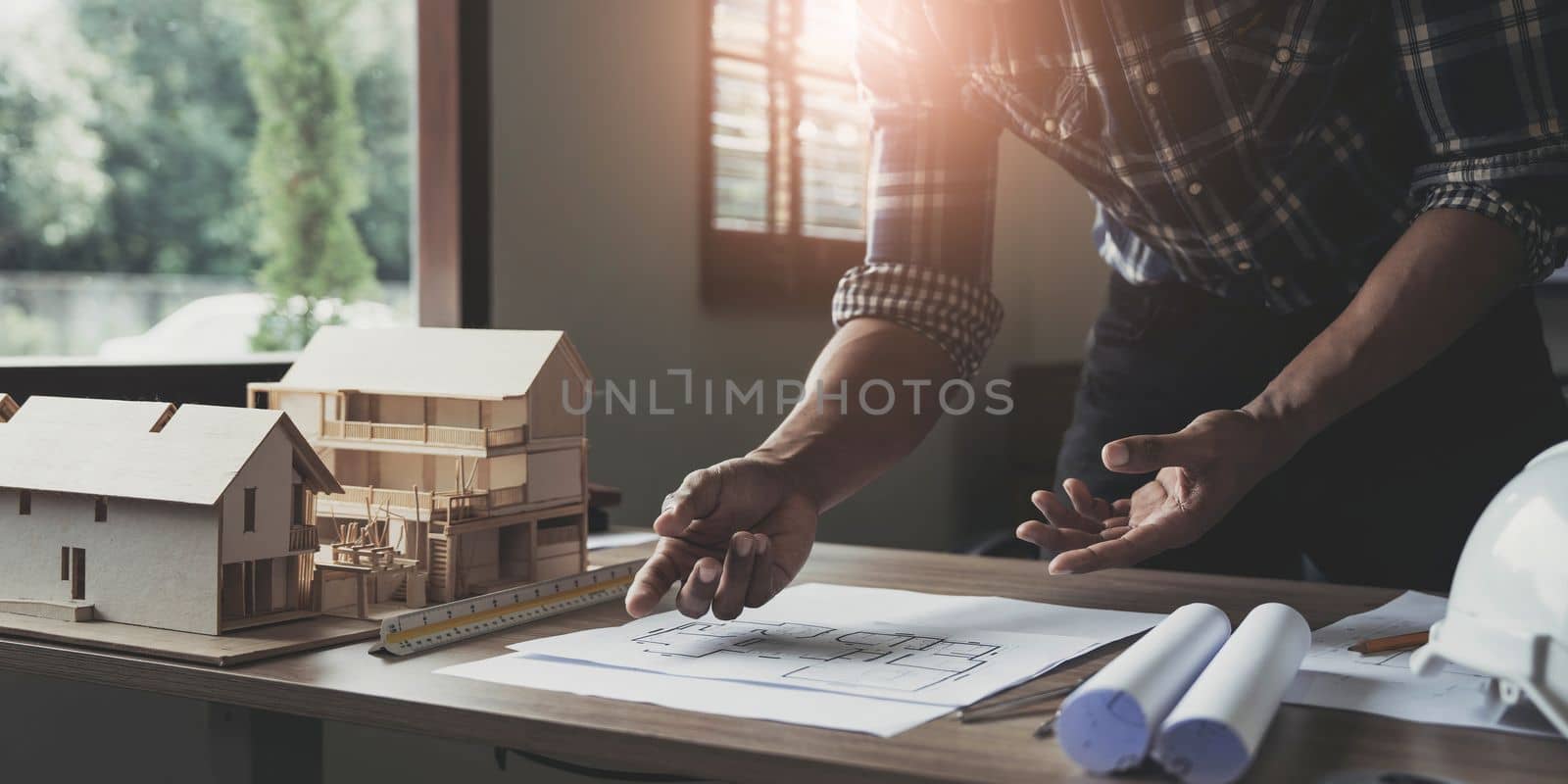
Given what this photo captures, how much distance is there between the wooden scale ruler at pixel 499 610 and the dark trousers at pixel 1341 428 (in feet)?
2.10

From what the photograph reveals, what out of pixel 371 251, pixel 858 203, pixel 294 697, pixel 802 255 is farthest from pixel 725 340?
pixel 294 697

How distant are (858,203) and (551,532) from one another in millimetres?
2229

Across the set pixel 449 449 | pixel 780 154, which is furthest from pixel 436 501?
pixel 780 154

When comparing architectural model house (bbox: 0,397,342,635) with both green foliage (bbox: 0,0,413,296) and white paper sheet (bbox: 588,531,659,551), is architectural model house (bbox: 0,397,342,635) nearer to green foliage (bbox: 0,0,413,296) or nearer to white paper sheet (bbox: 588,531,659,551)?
white paper sheet (bbox: 588,531,659,551)

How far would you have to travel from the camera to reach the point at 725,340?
9.41ft

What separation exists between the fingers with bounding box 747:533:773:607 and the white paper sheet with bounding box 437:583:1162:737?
0.05 meters

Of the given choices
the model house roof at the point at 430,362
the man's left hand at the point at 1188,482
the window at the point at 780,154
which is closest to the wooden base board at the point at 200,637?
the model house roof at the point at 430,362

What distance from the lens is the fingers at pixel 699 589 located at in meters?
0.87

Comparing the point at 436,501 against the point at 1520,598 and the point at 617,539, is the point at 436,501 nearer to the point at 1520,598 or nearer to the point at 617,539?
the point at 617,539

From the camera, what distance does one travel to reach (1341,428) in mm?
1314

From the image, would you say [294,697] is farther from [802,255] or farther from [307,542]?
[802,255]

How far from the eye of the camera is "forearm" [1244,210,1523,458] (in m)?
0.99

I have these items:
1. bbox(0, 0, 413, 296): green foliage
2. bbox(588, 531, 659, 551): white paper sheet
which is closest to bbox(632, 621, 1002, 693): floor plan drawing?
bbox(588, 531, 659, 551): white paper sheet

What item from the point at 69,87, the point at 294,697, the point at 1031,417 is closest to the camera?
the point at 294,697
